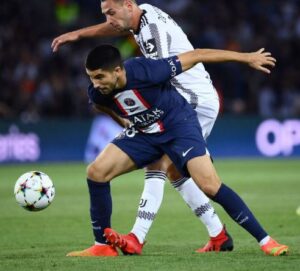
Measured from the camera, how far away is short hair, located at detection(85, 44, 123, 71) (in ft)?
23.5

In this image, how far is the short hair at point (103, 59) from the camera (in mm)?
7152

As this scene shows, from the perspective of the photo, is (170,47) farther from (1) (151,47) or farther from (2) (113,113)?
(2) (113,113)

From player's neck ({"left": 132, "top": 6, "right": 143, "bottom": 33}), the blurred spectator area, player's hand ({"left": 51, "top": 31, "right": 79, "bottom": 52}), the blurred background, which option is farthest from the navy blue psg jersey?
the blurred spectator area

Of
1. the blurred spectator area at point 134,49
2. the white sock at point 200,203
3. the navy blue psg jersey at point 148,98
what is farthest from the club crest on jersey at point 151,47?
the blurred spectator area at point 134,49

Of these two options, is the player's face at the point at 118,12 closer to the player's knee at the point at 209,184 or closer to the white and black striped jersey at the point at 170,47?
the white and black striped jersey at the point at 170,47

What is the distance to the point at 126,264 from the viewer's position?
6.88 metres

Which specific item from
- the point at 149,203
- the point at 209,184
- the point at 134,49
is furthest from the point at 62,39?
the point at 134,49

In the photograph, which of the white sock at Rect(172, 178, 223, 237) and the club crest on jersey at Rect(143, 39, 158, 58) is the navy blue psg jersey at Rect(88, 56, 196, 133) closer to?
the club crest on jersey at Rect(143, 39, 158, 58)

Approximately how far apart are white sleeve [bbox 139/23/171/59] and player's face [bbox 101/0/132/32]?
0.17 metres

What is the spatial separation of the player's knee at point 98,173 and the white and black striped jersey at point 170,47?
107cm

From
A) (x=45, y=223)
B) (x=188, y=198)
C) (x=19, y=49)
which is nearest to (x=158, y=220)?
(x=45, y=223)

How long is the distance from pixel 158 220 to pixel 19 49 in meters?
10.6

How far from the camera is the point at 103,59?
7.16m

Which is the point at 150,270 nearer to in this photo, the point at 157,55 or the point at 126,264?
the point at 126,264
